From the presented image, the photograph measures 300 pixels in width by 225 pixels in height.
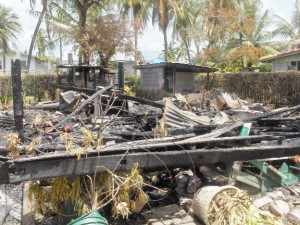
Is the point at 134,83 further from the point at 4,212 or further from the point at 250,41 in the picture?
the point at 4,212

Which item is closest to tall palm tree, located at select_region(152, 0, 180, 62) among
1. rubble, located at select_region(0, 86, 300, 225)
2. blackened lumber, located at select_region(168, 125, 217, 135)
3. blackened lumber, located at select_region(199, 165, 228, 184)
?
rubble, located at select_region(0, 86, 300, 225)

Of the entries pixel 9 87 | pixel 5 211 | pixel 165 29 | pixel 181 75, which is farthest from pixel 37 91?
pixel 5 211

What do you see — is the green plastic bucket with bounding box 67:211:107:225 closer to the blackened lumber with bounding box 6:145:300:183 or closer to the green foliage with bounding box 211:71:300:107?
the blackened lumber with bounding box 6:145:300:183

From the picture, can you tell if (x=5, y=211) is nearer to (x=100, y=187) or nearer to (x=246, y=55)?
(x=100, y=187)

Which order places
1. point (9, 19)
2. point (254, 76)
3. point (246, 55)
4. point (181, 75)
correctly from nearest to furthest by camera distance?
point (254, 76) → point (181, 75) → point (246, 55) → point (9, 19)

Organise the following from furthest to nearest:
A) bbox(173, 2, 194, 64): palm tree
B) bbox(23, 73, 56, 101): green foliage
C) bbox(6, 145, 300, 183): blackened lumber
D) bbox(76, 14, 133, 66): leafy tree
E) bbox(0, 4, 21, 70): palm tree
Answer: bbox(0, 4, 21, 70): palm tree → bbox(173, 2, 194, 64): palm tree → bbox(76, 14, 133, 66): leafy tree → bbox(23, 73, 56, 101): green foliage → bbox(6, 145, 300, 183): blackened lumber

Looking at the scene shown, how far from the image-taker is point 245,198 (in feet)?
12.3

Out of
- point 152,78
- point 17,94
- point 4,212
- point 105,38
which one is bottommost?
point 4,212

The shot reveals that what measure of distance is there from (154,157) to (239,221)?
45.1 inches

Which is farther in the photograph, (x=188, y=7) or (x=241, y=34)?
(x=188, y=7)

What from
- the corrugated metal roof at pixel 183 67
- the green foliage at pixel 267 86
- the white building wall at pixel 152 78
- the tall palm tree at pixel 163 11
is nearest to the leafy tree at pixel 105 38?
the white building wall at pixel 152 78

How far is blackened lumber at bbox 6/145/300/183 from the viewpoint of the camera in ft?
11.1

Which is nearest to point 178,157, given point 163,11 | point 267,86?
point 267,86

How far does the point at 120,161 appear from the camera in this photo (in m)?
3.76
